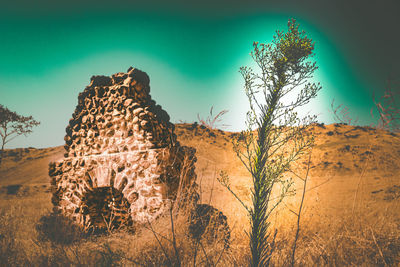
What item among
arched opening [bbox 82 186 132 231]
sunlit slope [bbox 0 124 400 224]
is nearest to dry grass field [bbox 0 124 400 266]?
sunlit slope [bbox 0 124 400 224]

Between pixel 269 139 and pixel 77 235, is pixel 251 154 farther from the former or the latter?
pixel 77 235

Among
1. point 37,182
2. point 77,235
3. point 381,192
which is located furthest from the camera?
point 37,182

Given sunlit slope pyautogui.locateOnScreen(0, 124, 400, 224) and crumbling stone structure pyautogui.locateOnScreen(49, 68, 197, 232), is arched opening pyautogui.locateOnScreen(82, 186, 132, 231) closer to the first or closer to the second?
crumbling stone structure pyautogui.locateOnScreen(49, 68, 197, 232)

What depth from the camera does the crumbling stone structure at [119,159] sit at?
131 inches

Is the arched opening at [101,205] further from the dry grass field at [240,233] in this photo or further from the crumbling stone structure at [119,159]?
the dry grass field at [240,233]

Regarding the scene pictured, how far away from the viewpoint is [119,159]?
3.56m

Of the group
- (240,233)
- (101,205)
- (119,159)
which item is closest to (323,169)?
(240,233)

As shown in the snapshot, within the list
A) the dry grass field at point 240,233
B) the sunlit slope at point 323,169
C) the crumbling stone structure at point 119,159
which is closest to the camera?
the dry grass field at point 240,233

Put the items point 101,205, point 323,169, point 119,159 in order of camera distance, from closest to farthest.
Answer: point 119,159
point 101,205
point 323,169

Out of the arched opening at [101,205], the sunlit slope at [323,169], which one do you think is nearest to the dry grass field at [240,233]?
the sunlit slope at [323,169]

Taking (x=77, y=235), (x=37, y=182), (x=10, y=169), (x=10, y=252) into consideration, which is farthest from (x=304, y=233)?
(x=10, y=169)

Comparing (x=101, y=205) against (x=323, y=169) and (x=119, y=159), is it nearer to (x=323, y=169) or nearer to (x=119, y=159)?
(x=119, y=159)

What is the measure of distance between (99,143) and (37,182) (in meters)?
9.96

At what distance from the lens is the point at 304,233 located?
377cm
